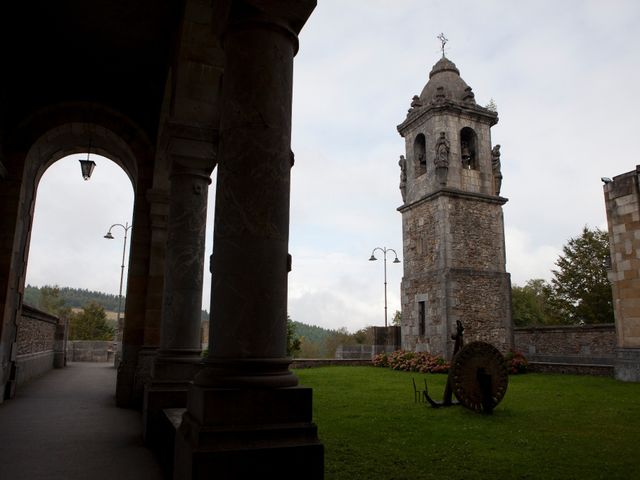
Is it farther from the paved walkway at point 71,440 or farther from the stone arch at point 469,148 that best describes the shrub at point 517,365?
the paved walkway at point 71,440

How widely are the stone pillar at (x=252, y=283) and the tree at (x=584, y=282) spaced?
1357 inches

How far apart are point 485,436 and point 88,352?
22836mm

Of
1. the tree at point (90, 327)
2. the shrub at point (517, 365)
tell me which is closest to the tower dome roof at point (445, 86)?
the shrub at point (517, 365)

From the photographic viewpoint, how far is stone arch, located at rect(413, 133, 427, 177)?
2303cm

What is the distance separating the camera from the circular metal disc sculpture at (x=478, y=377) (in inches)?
338

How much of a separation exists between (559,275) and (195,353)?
35141 millimetres

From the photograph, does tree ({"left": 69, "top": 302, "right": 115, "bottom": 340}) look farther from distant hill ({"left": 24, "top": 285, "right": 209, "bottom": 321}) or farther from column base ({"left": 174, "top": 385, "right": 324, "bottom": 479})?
column base ({"left": 174, "top": 385, "right": 324, "bottom": 479})

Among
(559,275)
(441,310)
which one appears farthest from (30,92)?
(559,275)

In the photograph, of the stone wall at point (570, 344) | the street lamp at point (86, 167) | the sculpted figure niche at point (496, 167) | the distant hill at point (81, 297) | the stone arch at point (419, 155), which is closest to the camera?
the street lamp at point (86, 167)

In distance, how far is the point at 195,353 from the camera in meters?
5.66

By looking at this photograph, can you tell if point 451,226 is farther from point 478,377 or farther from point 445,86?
point 478,377

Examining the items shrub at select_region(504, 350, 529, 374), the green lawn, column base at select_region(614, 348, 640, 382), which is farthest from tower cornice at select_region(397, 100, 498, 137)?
the green lawn

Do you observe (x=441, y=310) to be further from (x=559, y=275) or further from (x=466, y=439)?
(x=559, y=275)

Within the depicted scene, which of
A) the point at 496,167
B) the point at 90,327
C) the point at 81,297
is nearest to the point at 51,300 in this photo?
the point at 90,327
